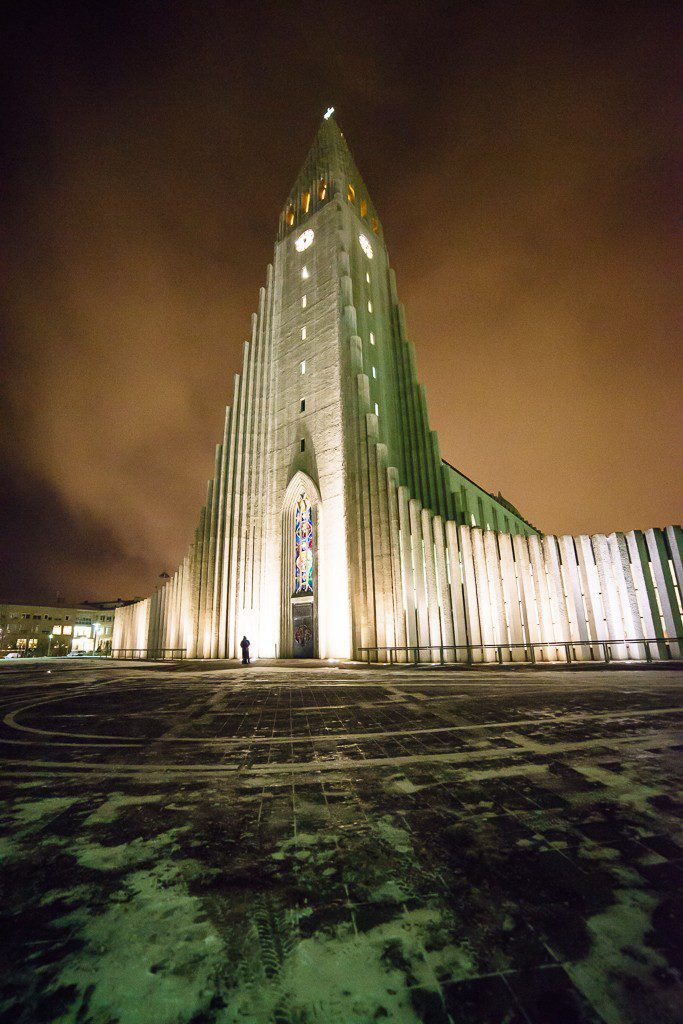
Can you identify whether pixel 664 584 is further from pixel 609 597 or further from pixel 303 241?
pixel 303 241

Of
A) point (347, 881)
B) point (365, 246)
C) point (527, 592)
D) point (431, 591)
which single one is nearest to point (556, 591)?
point (527, 592)

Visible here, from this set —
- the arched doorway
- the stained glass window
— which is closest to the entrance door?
the arched doorway

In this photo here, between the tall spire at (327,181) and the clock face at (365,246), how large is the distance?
9.25 feet

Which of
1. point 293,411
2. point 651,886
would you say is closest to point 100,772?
point 651,886

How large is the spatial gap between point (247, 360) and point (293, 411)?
7.74 m

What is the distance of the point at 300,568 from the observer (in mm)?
25594

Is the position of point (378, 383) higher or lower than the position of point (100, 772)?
higher

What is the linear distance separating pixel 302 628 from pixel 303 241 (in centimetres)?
2823

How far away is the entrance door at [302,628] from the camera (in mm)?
24281

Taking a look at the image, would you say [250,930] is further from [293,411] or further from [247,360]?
[247,360]

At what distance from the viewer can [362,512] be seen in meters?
21.9

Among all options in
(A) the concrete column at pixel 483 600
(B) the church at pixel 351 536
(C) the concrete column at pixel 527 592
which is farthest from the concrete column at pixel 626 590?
(A) the concrete column at pixel 483 600

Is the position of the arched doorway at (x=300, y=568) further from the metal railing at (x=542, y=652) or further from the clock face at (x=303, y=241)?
the clock face at (x=303, y=241)

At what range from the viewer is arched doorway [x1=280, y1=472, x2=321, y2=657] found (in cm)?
2434
